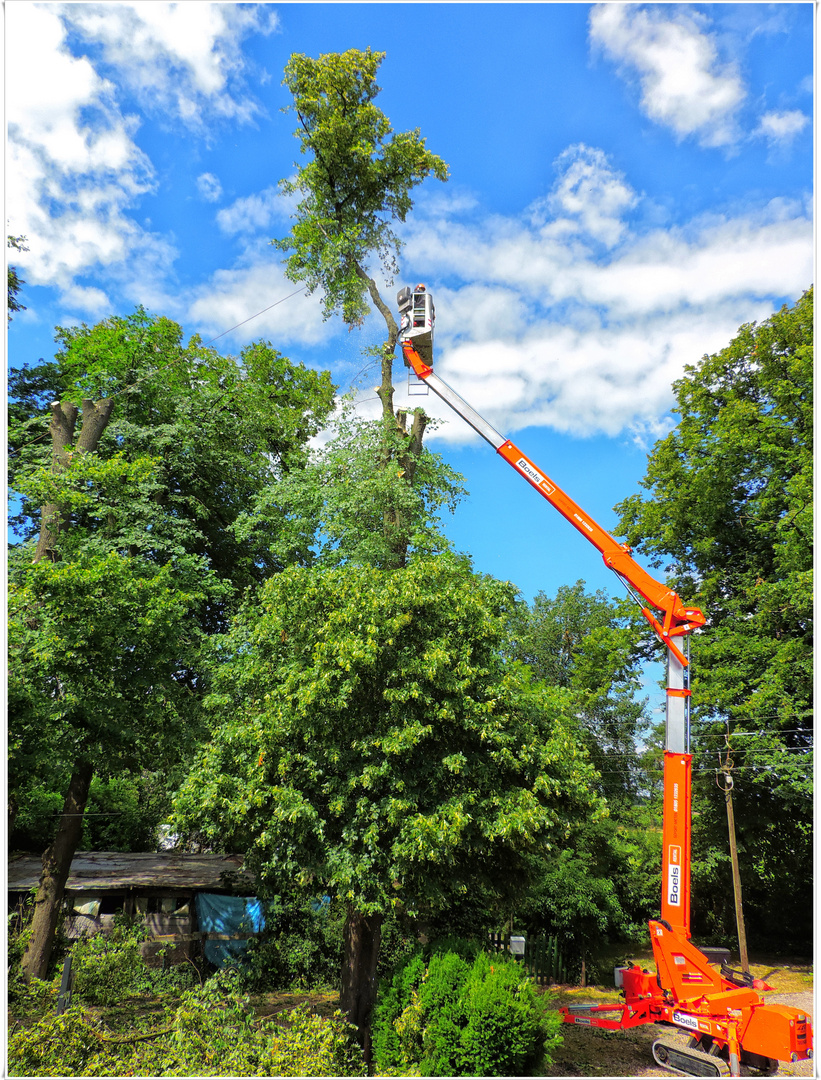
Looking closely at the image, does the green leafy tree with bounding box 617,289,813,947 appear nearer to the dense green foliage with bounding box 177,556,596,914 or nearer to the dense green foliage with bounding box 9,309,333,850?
the dense green foliage with bounding box 177,556,596,914

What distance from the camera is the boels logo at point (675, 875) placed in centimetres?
1051

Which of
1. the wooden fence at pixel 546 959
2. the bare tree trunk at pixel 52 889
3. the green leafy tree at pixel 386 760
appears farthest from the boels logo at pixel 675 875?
the bare tree trunk at pixel 52 889

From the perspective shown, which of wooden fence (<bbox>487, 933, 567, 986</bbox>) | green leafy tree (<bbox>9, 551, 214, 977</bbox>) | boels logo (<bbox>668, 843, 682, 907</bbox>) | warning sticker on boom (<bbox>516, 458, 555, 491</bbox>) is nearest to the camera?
boels logo (<bbox>668, 843, 682, 907</bbox>)

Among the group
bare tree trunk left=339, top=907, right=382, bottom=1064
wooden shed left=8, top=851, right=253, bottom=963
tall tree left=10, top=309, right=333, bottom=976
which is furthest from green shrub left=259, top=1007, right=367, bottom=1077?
wooden shed left=8, top=851, right=253, bottom=963

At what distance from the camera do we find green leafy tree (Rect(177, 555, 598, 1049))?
33.8ft

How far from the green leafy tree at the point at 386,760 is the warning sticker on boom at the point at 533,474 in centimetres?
260

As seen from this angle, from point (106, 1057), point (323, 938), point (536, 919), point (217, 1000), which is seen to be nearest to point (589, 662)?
point (536, 919)

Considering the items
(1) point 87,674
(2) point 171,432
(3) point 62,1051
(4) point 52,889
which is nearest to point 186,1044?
(3) point 62,1051

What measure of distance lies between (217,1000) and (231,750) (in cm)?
389

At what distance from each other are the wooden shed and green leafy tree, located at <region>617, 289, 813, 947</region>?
14247 millimetres

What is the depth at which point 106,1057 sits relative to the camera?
816 cm

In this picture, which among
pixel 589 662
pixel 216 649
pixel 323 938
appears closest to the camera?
pixel 216 649

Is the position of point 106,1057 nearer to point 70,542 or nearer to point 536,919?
point 70,542

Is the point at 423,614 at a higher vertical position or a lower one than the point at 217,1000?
higher
